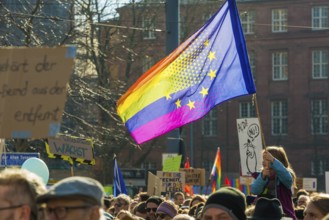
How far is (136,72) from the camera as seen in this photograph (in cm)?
4162

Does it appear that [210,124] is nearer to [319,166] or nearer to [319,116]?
[319,116]

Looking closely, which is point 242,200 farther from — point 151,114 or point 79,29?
point 79,29

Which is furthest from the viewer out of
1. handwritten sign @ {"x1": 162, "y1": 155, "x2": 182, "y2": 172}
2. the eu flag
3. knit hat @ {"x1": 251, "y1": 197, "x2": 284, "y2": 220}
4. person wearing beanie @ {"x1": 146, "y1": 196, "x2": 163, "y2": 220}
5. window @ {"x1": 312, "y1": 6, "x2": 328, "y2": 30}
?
window @ {"x1": 312, "y1": 6, "x2": 328, "y2": 30}

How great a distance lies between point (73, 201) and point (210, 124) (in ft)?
185

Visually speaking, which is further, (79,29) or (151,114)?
(79,29)

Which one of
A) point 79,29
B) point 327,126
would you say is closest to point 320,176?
point 327,126

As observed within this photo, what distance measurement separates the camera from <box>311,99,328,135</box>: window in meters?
58.4

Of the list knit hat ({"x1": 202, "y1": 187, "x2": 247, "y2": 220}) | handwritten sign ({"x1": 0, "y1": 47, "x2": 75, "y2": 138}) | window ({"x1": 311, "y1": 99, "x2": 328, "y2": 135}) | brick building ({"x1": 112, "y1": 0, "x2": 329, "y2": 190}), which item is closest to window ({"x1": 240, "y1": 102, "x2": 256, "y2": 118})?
brick building ({"x1": 112, "y1": 0, "x2": 329, "y2": 190})

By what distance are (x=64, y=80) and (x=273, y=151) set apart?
418cm

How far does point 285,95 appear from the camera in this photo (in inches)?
2350

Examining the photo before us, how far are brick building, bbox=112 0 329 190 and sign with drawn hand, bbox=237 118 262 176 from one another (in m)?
40.5

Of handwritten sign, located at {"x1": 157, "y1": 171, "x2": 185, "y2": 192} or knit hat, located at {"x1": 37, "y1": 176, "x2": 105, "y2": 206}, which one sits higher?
knit hat, located at {"x1": 37, "y1": 176, "x2": 105, "y2": 206}

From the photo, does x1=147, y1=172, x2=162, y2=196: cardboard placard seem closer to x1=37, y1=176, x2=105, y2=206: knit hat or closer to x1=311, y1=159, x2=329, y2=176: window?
x1=37, y1=176, x2=105, y2=206: knit hat

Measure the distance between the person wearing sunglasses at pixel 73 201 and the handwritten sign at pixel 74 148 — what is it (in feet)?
30.1
